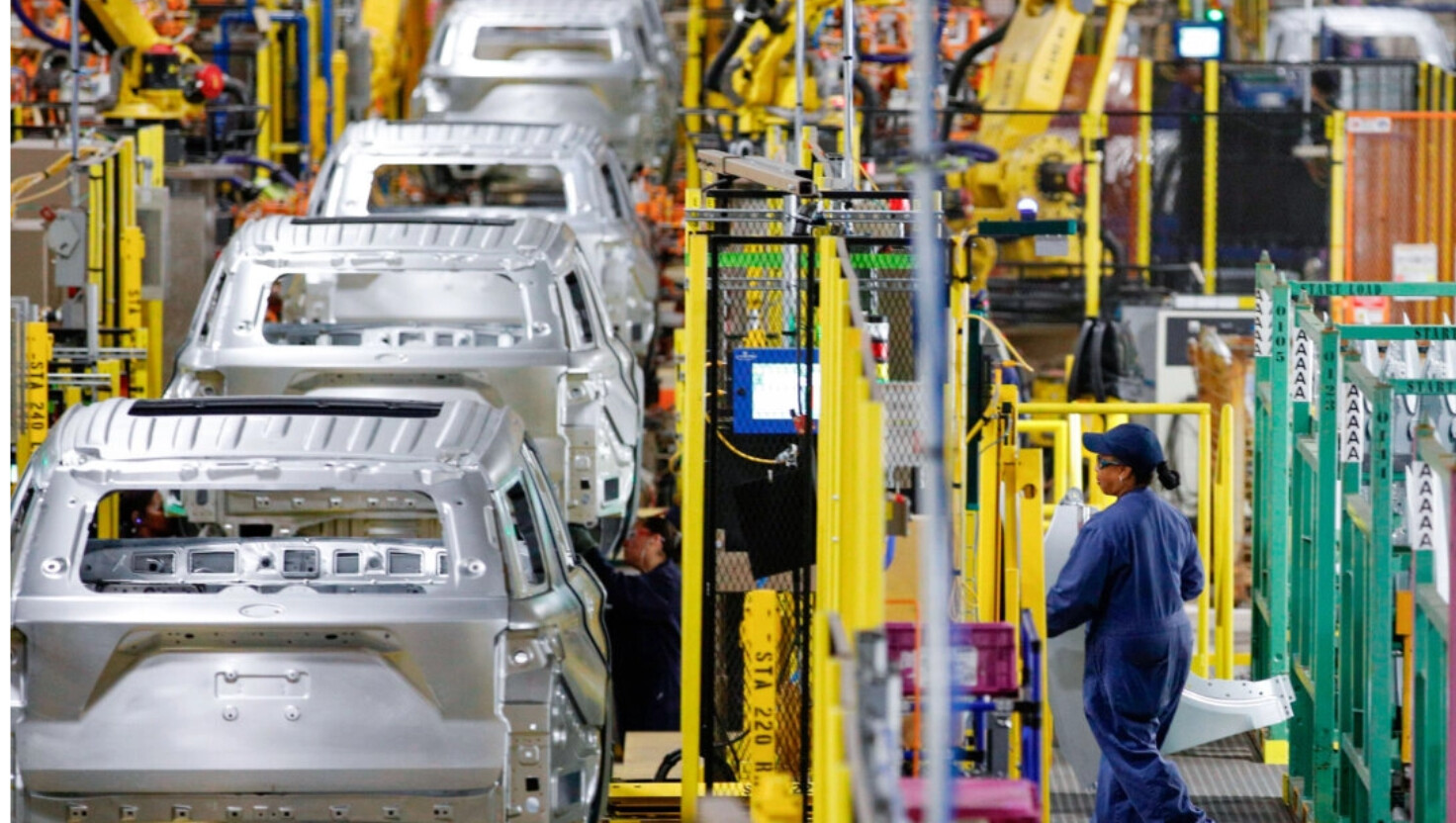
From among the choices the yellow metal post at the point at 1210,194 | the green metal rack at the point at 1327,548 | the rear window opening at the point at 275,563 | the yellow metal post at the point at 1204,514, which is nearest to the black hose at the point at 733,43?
the yellow metal post at the point at 1210,194

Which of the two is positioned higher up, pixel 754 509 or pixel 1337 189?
pixel 1337 189

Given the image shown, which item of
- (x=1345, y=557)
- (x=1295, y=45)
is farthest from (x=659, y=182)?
(x=1345, y=557)

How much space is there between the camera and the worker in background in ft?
27.0

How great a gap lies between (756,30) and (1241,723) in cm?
889

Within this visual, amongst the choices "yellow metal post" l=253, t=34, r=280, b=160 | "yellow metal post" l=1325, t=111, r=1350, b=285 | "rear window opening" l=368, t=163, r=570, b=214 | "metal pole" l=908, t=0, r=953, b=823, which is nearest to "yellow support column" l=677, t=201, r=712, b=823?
"metal pole" l=908, t=0, r=953, b=823

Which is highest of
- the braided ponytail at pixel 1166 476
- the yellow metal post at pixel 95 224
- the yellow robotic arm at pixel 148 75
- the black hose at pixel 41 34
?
the black hose at pixel 41 34

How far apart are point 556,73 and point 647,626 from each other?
24.8ft

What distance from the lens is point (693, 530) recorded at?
6.61 m

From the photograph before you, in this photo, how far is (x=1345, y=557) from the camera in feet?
22.0

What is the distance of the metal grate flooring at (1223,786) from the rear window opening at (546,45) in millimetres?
8141

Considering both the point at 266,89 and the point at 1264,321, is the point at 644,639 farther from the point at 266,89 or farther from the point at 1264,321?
the point at 266,89

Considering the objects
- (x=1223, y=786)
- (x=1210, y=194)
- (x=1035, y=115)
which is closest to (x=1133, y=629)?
(x=1223, y=786)

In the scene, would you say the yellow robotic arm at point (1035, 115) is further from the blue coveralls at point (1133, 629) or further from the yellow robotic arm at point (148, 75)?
the blue coveralls at point (1133, 629)

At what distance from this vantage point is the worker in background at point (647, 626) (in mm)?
8242
